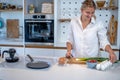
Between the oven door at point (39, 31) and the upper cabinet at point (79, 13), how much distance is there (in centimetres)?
11

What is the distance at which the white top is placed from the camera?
7.26 ft

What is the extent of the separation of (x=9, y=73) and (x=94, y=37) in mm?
996

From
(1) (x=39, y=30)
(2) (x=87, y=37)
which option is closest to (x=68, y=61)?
(2) (x=87, y=37)

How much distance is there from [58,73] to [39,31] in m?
2.03

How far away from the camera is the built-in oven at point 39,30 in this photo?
11.6ft

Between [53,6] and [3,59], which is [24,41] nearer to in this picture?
[53,6]

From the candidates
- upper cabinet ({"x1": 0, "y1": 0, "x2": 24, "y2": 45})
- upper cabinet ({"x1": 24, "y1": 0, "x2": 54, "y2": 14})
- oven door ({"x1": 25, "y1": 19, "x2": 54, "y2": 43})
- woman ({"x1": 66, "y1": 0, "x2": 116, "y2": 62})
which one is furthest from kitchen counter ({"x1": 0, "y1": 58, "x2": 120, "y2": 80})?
upper cabinet ({"x1": 0, "y1": 0, "x2": 24, "y2": 45})

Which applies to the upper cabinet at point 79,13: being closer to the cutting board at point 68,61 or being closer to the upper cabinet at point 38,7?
the upper cabinet at point 38,7

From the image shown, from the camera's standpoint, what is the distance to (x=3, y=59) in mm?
1978

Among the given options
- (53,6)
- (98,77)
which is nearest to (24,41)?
(53,6)

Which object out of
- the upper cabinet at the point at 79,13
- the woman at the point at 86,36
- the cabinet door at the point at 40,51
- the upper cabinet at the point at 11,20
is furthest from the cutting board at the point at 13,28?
the woman at the point at 86,36

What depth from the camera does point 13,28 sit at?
396 cm

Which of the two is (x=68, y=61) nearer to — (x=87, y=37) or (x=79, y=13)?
(x=87, y=37)

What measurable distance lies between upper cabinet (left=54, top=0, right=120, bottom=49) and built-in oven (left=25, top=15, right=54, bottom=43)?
4.5 inches
